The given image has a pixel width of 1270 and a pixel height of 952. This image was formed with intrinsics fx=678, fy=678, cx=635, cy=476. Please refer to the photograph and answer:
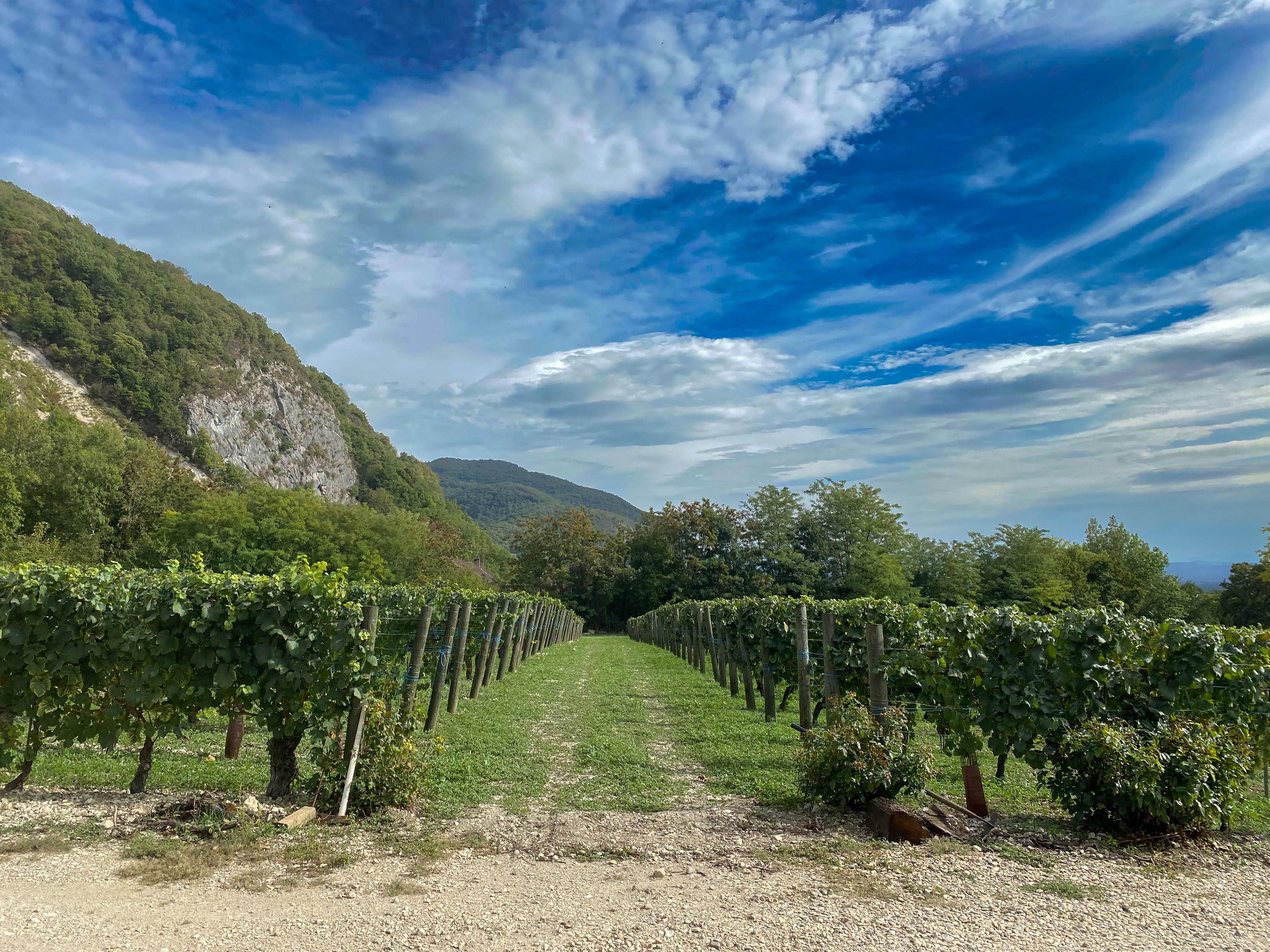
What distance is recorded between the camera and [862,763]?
19.2ft

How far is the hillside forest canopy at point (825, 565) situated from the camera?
6047cm

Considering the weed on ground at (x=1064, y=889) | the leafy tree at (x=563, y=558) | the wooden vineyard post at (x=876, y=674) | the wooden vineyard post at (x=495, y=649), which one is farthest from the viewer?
the leafy tree at (x=563, y=558)

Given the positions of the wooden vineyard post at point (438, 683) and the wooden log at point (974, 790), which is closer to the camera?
the wooden log at point (974, 790)

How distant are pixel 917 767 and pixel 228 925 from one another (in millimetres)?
5334

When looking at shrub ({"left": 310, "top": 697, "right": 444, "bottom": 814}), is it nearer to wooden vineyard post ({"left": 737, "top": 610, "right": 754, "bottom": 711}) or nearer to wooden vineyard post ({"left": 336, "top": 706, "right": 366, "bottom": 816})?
wooden vineyard post ({"left": 336, "top": 706, "right": 366, "bottom": 816})

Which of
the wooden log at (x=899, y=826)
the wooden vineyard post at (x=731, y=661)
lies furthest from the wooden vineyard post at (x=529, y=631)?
the wooden log at (x=899, y=826)

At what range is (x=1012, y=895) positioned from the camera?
446 centimetres

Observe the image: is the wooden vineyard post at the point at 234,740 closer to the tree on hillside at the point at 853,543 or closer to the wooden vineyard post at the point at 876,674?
the wooden vineyard post at the point at 876,674

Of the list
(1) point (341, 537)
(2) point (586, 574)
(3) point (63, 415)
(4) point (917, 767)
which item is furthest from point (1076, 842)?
(3) point (63, 415)

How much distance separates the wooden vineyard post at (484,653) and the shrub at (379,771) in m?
7.07

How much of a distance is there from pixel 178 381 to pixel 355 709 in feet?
394

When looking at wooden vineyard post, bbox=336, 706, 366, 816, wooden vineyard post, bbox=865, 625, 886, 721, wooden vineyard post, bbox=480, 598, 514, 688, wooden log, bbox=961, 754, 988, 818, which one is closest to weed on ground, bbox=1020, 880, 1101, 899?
wooden log, bbox=961, 754, 988, 818

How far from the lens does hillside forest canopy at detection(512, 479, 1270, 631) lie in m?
60.5

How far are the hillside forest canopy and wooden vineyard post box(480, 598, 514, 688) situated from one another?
138 ft
